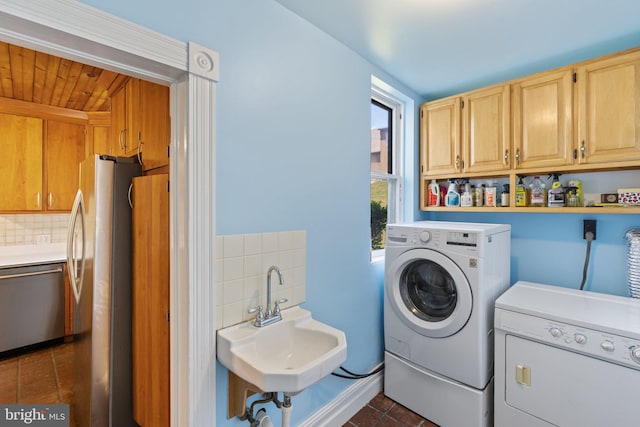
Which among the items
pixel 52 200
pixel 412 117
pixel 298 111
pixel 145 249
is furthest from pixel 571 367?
pixel 52 200

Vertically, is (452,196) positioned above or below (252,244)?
above

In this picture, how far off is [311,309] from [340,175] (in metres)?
0.85

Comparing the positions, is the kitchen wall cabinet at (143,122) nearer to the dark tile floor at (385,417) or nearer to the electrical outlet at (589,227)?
the dark tile floor at (385,417)

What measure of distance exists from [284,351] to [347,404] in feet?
2.83

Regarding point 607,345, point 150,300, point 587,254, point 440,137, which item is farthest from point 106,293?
point 587,254

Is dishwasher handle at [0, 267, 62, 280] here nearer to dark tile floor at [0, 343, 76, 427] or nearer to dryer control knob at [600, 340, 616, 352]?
dark tile floor at [0, 343, 76, 427]

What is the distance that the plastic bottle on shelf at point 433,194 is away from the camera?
2.68 metres

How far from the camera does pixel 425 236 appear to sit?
195 centimetres

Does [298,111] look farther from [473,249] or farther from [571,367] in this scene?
[571,367]

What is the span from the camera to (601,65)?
1.80 meters

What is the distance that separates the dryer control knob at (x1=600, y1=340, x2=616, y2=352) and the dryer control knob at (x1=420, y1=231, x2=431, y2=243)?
94 cm

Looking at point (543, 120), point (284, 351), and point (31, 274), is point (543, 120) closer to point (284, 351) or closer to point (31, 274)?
point (284, 351)

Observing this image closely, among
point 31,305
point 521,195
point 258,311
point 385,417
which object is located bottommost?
point 385,417

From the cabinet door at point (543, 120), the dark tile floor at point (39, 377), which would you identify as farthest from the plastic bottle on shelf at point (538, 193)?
the dark tile floor at point (39, 377)
